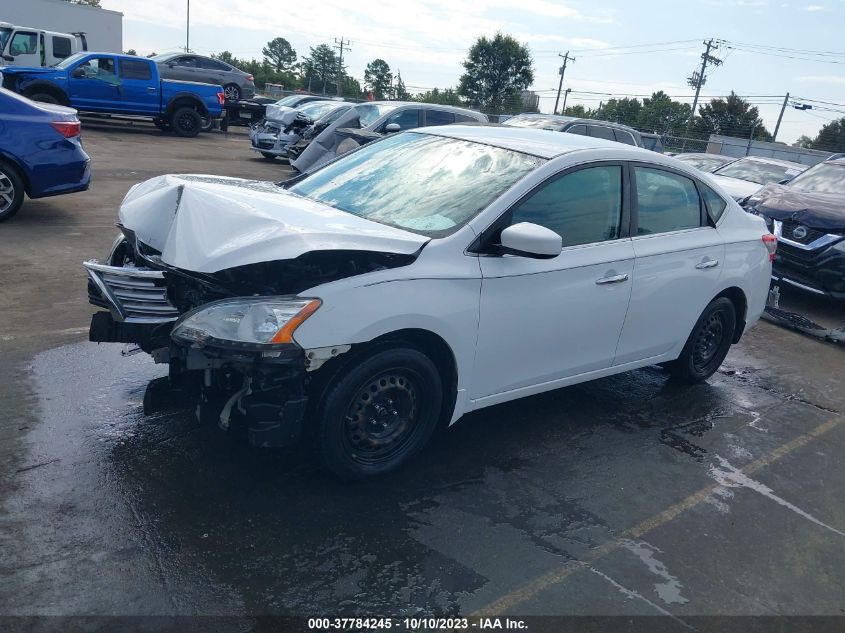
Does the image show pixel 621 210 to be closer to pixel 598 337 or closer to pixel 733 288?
pixel 598 337

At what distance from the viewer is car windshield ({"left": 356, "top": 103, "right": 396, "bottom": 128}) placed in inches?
538

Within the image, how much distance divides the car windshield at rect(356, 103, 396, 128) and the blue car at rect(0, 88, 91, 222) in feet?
20.5

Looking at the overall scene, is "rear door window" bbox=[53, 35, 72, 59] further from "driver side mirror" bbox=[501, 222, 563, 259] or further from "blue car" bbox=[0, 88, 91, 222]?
"driver side mirror" bbox=[501, 222, 563, 259]

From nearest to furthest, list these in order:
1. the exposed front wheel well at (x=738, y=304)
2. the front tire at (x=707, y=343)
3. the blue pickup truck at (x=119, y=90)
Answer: the front tire at (x=707, y=343) < the exposed front wheel well at (x=738, y=304) < the blue pickup truck at (x=119, y=90)

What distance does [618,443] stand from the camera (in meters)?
4.62

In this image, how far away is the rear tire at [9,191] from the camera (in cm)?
810

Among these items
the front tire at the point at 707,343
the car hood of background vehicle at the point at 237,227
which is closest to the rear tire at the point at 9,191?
the car hood of background vehicle at the point at 237,227

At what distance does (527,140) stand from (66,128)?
6.03 meters

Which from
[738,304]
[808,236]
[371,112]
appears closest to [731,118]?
[371,112]

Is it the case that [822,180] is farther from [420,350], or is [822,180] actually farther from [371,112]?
[420,350]

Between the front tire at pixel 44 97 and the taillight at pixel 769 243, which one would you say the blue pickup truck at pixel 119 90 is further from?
the taillight at pixel 769 243

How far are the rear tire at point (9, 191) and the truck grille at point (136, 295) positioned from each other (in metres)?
5.41

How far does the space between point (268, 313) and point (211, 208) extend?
892 mm

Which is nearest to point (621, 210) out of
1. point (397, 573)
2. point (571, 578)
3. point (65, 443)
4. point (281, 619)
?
point (571, 578)
